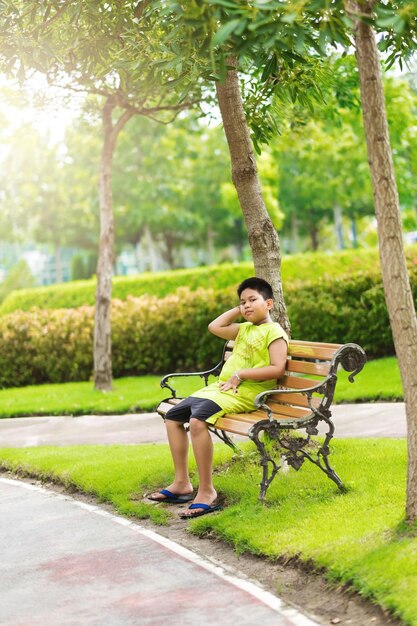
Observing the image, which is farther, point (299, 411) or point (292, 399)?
point (292, 399)

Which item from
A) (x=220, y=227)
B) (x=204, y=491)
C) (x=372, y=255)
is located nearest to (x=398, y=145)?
(x=372, y=255)

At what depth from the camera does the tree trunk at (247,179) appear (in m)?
8.21

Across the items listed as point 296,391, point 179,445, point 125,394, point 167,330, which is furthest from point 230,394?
point 167,330

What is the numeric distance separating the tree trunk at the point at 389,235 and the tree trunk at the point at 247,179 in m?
2.49

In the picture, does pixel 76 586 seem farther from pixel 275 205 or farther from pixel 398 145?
pixel 275 205

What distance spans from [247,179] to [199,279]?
36.2ft

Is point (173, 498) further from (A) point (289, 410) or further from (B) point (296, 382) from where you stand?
(B) point (296, 382)

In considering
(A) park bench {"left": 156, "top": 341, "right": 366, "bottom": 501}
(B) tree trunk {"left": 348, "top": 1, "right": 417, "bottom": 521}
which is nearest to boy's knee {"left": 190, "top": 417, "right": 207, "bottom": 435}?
(A) park bench {"left": 156, "top": 341, "right": 366, "bottom": 501}

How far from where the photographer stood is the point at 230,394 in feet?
24.1

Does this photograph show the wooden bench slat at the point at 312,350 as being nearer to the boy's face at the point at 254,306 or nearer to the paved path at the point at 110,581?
the boy's face at the point at 254,306

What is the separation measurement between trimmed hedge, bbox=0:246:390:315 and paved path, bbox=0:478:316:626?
973 centimetres

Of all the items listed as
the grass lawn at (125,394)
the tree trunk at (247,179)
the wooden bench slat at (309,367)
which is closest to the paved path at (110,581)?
the wooden bench slat at (309,367)

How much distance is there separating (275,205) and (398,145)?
56.4 feet

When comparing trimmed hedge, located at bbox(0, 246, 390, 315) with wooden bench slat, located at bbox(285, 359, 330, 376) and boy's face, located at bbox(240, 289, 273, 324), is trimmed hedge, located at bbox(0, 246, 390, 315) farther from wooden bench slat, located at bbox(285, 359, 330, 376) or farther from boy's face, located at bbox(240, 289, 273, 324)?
wooden bench slat, located at bbox(285, 359, 330, 376)
